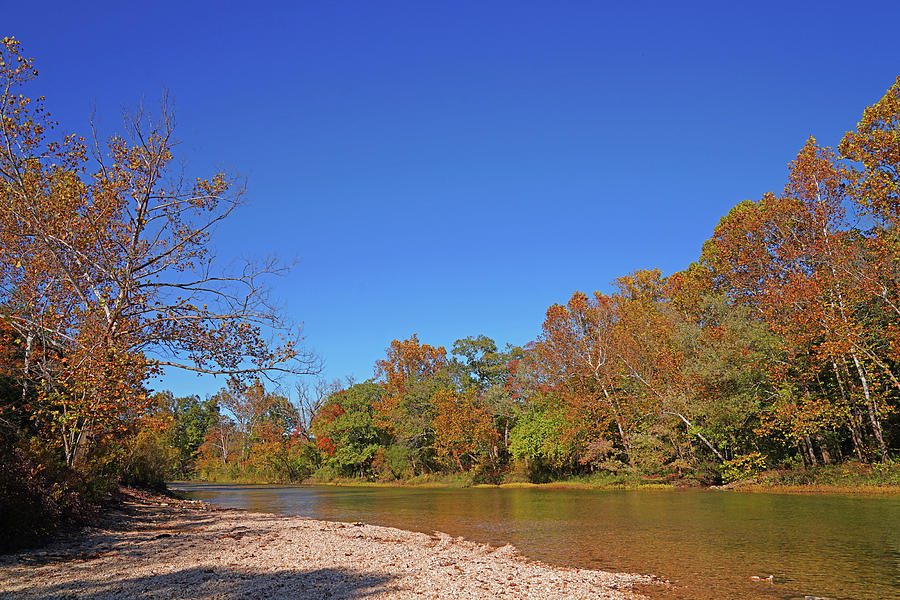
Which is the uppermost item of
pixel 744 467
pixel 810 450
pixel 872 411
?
pixel 872 411

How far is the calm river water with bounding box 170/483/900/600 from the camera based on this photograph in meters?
9.02

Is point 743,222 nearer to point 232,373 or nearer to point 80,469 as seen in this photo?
point 232,373

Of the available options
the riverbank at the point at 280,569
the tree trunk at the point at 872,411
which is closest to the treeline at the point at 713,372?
the tree trunk at the point at 872,411

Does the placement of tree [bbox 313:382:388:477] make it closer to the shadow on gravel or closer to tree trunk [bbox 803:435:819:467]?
tree trunk [bbox 803:435:819:467]

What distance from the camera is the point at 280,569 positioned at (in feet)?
31.2

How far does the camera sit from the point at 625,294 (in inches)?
1906

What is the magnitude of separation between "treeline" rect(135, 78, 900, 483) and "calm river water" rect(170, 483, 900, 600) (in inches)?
244

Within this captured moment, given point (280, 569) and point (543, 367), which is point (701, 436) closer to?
point (543, 367)

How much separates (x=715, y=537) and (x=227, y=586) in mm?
11653


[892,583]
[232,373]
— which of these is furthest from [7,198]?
[892,583]

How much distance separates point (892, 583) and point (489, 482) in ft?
129

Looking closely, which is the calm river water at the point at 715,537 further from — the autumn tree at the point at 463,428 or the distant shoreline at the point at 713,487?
the autumn tree at the point at 463,428

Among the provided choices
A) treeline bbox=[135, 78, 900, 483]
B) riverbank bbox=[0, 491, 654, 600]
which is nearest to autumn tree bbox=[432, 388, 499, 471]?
treeline bbox=[135, 78, 900, 483]

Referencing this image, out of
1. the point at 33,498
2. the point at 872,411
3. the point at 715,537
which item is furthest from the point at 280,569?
the point at 872,411
